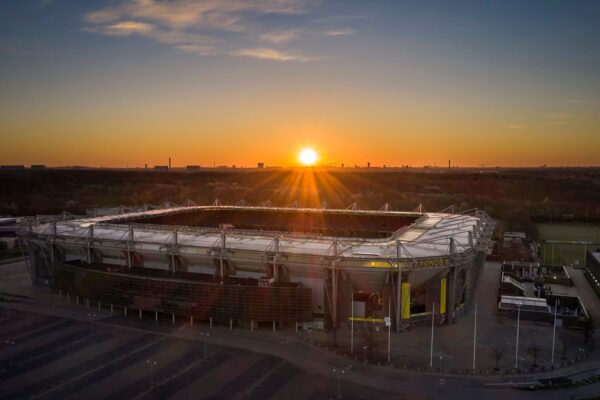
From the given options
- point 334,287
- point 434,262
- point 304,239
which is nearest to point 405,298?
point 434,262

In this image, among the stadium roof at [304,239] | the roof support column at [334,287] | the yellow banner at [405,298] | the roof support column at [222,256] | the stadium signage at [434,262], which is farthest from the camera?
the roof support column at [222,256]

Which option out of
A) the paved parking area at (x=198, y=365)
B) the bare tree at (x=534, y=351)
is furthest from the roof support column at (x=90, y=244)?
the bare tree at (x=534, y=351)

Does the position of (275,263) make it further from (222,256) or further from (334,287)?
(334,287)

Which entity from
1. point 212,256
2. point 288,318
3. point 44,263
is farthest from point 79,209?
point 288,318

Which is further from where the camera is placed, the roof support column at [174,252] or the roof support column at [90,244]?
the roof support column at [90,244]

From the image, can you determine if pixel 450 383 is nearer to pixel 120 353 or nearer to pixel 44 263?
pixel 120 353

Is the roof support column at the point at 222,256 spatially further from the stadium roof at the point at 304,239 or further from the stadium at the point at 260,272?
the stadium roof at the point at 304,239

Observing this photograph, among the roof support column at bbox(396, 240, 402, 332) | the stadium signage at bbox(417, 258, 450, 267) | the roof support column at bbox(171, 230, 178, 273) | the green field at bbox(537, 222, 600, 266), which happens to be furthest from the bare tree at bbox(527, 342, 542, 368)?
the green field at bbox(537, 222, 600, 266)
